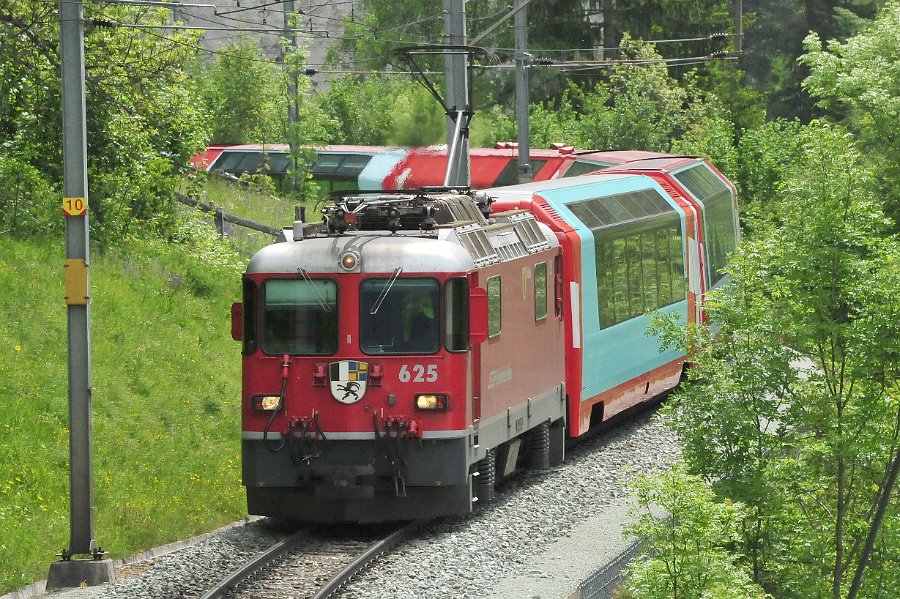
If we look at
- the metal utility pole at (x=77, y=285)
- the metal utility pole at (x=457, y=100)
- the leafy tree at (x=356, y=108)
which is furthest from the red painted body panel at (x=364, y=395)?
the leafy tree at (x=356, y=108)

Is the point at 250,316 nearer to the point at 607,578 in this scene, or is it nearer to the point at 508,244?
the point at 508,244

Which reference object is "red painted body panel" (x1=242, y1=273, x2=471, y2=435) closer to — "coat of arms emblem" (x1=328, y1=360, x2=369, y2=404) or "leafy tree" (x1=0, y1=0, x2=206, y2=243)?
"coat of arms emblem" (x1=328, y1=360, x2=369, y2=404)

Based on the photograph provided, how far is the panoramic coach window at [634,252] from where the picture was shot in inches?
755

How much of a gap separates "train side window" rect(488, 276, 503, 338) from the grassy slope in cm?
313

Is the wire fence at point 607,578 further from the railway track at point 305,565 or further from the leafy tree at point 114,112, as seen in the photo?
the leafy tree at point 114,112

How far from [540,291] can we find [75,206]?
5.67 metres

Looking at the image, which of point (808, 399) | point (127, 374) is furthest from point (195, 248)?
point (808, 399)

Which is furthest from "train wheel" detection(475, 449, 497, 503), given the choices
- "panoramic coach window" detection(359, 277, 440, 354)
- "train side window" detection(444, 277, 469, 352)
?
"panoramic coach window" detection(359, 277, 440, 354)

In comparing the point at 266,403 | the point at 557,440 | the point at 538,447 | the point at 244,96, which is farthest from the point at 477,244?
the point at 244,96

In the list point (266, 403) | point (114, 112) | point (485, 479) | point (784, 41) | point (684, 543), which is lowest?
point (684, 543)

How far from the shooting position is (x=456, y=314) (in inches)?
555

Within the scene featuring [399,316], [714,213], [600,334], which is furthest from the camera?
[714,213]

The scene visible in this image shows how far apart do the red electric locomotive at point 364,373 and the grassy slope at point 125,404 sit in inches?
55.6

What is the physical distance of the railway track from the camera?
39.5 feet
